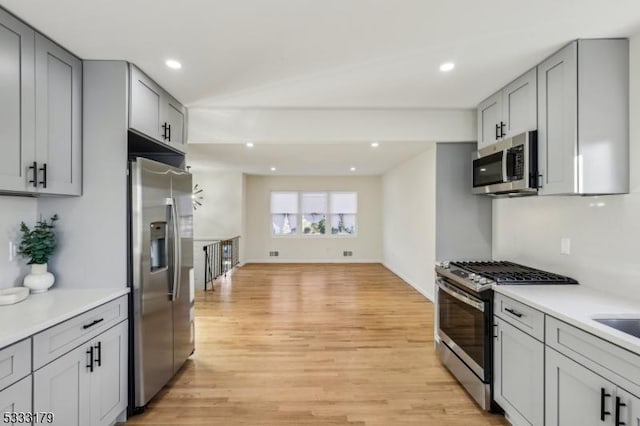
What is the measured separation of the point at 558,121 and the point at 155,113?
320cm

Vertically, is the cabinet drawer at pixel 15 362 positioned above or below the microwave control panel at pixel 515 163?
below

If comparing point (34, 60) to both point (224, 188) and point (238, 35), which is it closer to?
point (238, 35)

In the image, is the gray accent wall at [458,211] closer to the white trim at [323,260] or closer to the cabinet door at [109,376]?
the cabinet door at [109,376]

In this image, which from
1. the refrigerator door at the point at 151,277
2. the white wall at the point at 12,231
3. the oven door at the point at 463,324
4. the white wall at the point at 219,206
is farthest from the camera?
the white wall at the point at 219,206

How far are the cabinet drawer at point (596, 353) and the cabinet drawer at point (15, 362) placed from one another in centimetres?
274

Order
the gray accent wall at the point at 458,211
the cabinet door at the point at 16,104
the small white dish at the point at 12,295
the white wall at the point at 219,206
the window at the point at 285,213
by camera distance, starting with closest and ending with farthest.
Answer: the cabinet door at the point at 16,104, the small white dish at the point at 12,295, the gray accent wall at the point at 458,211, the white wall at the point at 219,206, the window at the point at 285,213

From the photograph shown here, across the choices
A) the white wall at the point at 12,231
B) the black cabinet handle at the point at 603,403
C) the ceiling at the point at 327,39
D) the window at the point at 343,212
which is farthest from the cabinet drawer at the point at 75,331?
the window at the point at 343,212

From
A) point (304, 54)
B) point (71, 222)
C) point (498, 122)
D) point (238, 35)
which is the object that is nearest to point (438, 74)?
point (498, 122)

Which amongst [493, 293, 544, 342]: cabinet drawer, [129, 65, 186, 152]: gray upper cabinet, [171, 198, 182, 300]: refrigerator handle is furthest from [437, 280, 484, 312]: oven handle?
[129, 65, 186, 152]: gray upper cabinet

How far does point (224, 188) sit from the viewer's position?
8500mm

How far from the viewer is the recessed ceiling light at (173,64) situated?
234cm

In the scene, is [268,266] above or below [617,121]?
below

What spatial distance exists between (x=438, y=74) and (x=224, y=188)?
699 cm

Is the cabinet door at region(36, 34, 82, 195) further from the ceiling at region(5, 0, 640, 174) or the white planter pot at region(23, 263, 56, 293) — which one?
the white planter pot at region(23, 263, 56, 293)
